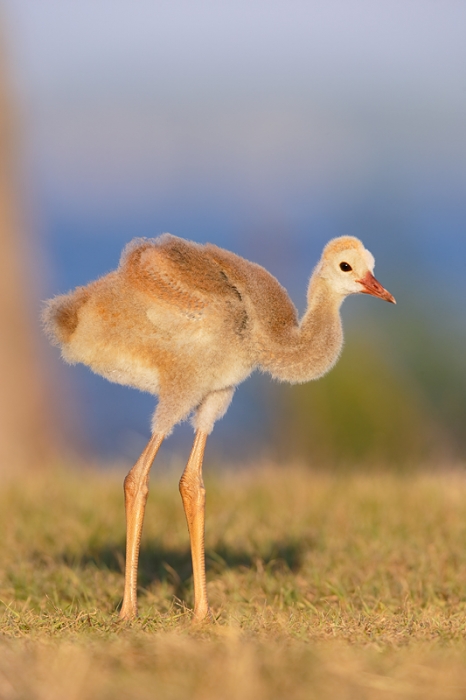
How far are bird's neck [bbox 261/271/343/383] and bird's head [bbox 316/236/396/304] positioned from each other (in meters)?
0.09

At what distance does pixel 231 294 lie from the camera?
4.24 m

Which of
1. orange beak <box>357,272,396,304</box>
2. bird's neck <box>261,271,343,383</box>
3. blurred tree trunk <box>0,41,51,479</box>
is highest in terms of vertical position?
orange beak <box>357,272,396,304</box>

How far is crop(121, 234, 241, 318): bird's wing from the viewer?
4.16 metres

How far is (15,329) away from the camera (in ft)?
35.4

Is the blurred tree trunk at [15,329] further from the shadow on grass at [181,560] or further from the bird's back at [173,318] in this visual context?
the bird's back at [173,318]

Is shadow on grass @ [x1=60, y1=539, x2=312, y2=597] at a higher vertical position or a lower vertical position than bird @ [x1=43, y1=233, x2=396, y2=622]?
lower

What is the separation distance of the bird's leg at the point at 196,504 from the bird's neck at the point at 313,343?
0.53 meters

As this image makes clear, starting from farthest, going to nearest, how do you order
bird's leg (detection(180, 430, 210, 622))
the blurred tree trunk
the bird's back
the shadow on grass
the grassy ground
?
the blurred tree trunk, the shadow on grass, bird's leg (detection(180, 430, 210, 622)), the bird's back, the grassy ground

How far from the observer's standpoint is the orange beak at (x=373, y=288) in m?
4.31

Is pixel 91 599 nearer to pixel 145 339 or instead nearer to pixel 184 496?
pixel 184 496

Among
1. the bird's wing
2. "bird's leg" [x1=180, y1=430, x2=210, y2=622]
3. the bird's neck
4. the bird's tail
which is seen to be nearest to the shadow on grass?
"bird's leg" [x1=180, y1=430, x2=210, y2=622]

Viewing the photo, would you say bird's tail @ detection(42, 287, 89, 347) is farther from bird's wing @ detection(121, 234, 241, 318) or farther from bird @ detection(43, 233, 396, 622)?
bird's wing @ detection(121, 234, 241, 318)

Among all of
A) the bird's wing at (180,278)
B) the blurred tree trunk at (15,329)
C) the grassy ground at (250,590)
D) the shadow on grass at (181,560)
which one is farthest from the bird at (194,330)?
the blurred tree trunk at (15,329)

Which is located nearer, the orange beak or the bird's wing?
the bird's wing
